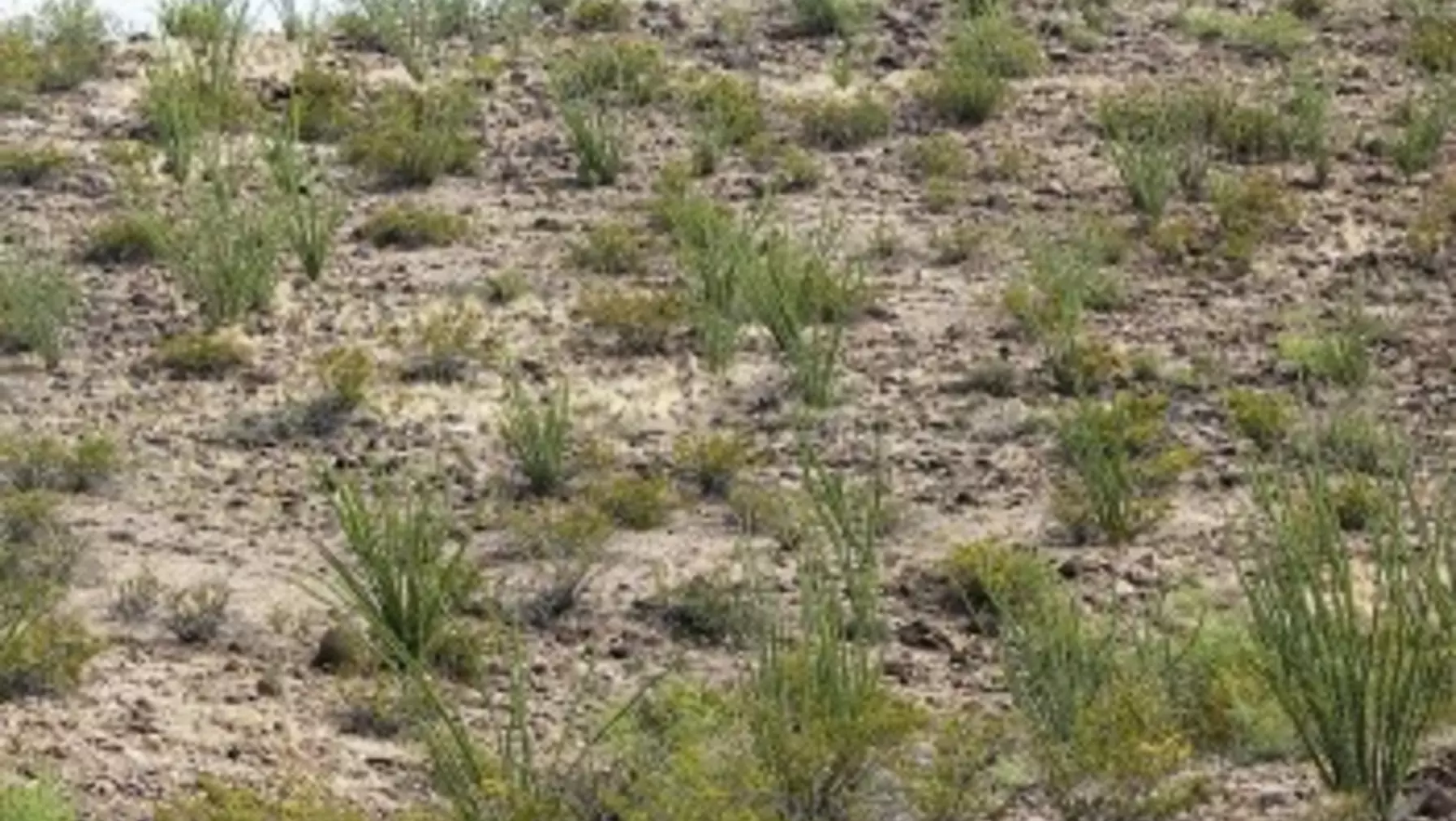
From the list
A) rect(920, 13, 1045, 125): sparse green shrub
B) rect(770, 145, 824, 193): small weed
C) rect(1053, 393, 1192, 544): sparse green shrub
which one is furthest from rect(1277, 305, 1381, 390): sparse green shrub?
rect(920, 13, 1045, 125): sparse green shrub

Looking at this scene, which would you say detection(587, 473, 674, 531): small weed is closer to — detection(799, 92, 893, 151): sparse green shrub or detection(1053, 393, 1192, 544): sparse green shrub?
detection(1053, 393, 1192, 544): sparse green shrub

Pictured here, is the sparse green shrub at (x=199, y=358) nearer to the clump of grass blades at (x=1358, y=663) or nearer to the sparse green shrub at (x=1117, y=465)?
the sparse green shrub at (x=1117, y=465)

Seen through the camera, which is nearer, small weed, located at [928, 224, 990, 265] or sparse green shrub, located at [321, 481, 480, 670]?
sparse green shrub, located at [321, 481, 480, 670]

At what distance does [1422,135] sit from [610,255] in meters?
4.28

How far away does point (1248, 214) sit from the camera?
13805mm

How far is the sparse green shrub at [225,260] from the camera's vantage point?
1255cm

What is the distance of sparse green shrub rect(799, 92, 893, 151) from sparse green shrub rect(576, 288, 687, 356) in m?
2.98

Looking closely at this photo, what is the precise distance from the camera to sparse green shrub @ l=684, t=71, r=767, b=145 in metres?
15.3

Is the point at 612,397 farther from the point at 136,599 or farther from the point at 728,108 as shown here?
the point at 728,108

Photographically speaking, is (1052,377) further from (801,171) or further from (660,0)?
(660,0)

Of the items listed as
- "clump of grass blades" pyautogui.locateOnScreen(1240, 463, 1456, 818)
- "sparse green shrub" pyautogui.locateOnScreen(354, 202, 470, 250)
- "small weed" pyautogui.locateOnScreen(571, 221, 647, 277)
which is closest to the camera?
"clump of grass blades" pyautogui.locateOnScreen(1240, 463, 1456, 818)

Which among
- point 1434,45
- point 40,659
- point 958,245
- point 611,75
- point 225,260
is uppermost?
point 1434,45

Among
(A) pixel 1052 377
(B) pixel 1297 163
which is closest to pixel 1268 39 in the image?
(B) pixel 1297 163

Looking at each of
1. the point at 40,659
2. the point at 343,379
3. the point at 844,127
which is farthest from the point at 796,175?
the point at 40,659
